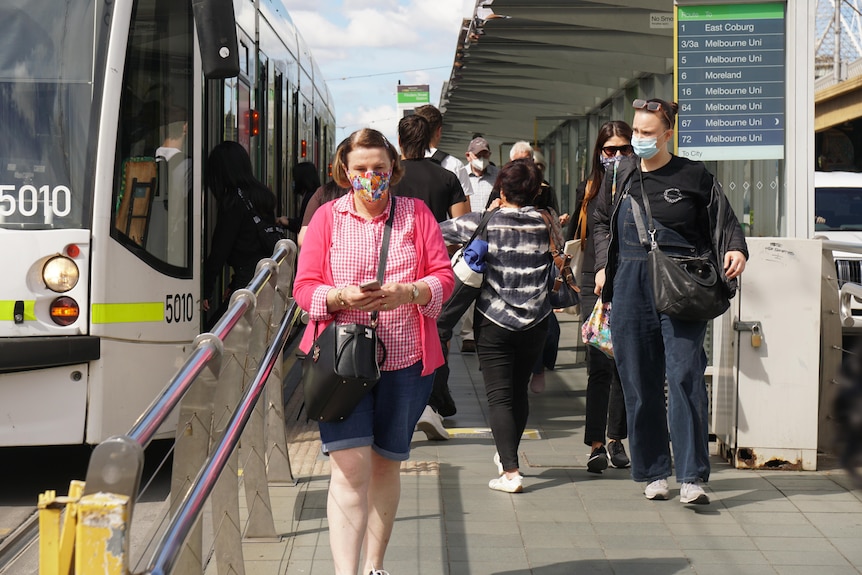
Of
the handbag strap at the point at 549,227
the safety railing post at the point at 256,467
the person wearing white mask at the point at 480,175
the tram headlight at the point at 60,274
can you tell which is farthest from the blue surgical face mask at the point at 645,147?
the person wearing white mask at the point at 480,175

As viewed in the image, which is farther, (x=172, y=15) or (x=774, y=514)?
(x=172, y=15)

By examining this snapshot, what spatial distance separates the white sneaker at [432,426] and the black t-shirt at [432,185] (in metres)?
1.16

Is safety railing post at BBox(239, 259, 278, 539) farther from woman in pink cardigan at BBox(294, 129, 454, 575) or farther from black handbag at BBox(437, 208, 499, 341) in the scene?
black handbag at BBox(437, 208, 499, 341)

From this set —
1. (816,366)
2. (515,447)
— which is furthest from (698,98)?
(515,447)

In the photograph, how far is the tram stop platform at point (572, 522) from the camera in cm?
493

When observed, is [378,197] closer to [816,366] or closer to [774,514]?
[774,514]

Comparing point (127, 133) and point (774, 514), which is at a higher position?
point (127, 133)

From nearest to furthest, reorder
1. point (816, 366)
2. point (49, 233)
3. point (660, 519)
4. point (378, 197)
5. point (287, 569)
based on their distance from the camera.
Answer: point (378, 197) → point (287, 569) → point (660, 519) → point (49, 233) → point (816, 366)

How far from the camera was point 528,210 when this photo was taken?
6.29 m

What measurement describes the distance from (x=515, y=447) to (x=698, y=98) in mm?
2753

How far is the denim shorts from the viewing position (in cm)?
418

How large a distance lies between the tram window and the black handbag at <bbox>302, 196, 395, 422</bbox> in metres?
2.47

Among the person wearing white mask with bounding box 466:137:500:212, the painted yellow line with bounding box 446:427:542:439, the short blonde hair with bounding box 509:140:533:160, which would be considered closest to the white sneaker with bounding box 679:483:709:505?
the painted yellow line with bounding box 446:427:542:439

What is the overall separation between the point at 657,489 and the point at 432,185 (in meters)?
2.38
